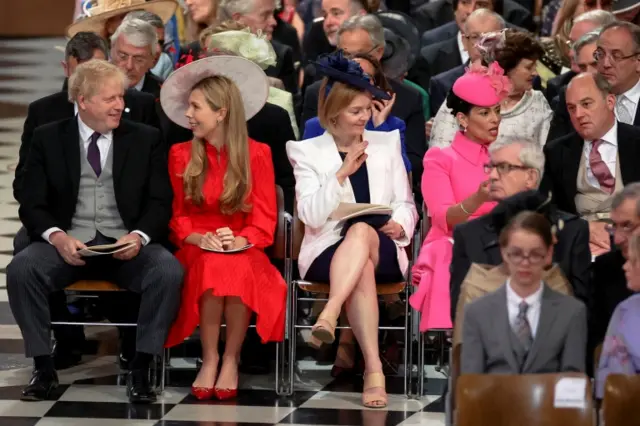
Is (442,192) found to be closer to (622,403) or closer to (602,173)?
(602,173)

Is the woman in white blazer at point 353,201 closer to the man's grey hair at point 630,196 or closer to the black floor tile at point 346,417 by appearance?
the black floor tile at point 346,417

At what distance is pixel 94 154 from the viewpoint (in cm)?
636

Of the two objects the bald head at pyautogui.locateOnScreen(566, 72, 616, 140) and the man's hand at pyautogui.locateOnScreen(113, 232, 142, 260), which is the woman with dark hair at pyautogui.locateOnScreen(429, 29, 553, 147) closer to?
the bald head at pyautogui.locateOnScreen(566, 72, 616, 140)

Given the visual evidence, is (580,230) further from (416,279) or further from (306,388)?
(306,388)

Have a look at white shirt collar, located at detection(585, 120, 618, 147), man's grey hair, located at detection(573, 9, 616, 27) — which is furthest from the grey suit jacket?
man's grey hair, located at detection(573, 9, 616, 27)

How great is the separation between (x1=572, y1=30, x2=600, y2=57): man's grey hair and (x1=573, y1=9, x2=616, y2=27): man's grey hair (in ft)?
1.22

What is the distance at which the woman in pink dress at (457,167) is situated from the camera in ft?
20.2

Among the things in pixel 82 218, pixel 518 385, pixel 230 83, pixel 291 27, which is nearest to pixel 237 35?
pixel 230 83

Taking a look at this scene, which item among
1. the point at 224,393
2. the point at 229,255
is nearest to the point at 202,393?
the point at 224,393

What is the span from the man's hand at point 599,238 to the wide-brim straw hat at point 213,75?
1.51m

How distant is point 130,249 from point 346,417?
3.68 feet

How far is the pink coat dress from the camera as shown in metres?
6.15

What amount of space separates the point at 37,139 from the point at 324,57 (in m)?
1.25

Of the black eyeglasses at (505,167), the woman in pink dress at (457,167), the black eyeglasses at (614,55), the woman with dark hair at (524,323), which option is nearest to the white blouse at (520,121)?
the black eyeglasses at (614,55)
